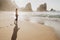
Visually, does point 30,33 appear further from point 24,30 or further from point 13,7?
point 13,7

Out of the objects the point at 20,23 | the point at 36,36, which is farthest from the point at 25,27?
the point at 36,36

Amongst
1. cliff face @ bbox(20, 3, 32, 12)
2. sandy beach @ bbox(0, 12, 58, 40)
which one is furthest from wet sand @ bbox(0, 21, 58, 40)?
cliff face @ bbox(20, 3, 32, 12)

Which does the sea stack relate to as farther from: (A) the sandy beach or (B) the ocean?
(A) the sandy beach

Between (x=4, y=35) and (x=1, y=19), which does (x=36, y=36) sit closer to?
(x=4, y=35)

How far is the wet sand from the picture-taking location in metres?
1.46

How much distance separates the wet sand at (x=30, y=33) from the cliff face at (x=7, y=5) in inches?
7.7

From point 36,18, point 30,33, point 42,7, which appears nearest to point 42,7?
point 42,7

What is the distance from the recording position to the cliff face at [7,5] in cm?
153

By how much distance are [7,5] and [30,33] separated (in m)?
0.42

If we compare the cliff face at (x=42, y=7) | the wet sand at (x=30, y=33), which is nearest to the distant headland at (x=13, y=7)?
the cliff face at (x=42, y=7)

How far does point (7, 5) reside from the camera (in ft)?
5.09

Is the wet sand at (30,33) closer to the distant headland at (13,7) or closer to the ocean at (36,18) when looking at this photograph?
the ocean at (36,18)

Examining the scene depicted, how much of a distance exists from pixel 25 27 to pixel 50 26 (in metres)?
0.29

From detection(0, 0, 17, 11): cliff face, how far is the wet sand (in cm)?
19
